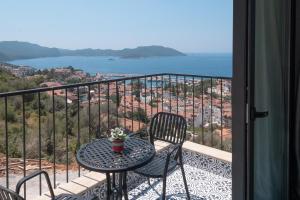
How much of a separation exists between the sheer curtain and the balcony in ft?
3.98

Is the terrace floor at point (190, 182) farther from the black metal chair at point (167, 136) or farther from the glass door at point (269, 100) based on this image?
the glass door at point (269, 100)

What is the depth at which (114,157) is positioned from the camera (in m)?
2.49

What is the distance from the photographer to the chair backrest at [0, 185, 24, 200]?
4.50 ft

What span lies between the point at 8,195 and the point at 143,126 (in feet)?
10.4

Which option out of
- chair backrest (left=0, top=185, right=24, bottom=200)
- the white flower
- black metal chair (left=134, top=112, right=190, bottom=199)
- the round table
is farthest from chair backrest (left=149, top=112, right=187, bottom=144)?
chair backrest (left=0, top=185, right=24, bottom=200)

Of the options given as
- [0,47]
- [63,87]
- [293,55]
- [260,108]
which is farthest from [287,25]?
[0,47]

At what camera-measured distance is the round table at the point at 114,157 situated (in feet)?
7.57

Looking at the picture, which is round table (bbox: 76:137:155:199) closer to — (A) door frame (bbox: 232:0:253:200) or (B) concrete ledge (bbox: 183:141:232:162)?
(A) door frame (bbox: 232:0:253:200)

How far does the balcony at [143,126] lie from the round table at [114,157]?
68 centimetres

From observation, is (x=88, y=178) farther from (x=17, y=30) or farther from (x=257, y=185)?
(x=17, y=30)

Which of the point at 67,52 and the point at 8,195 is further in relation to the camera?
the point at 67,52

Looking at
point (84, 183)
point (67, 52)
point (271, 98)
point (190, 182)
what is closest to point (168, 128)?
point (190, 182)

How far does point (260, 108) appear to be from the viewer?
6.64 feet

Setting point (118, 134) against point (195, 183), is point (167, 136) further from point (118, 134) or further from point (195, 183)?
point (118, 134)
